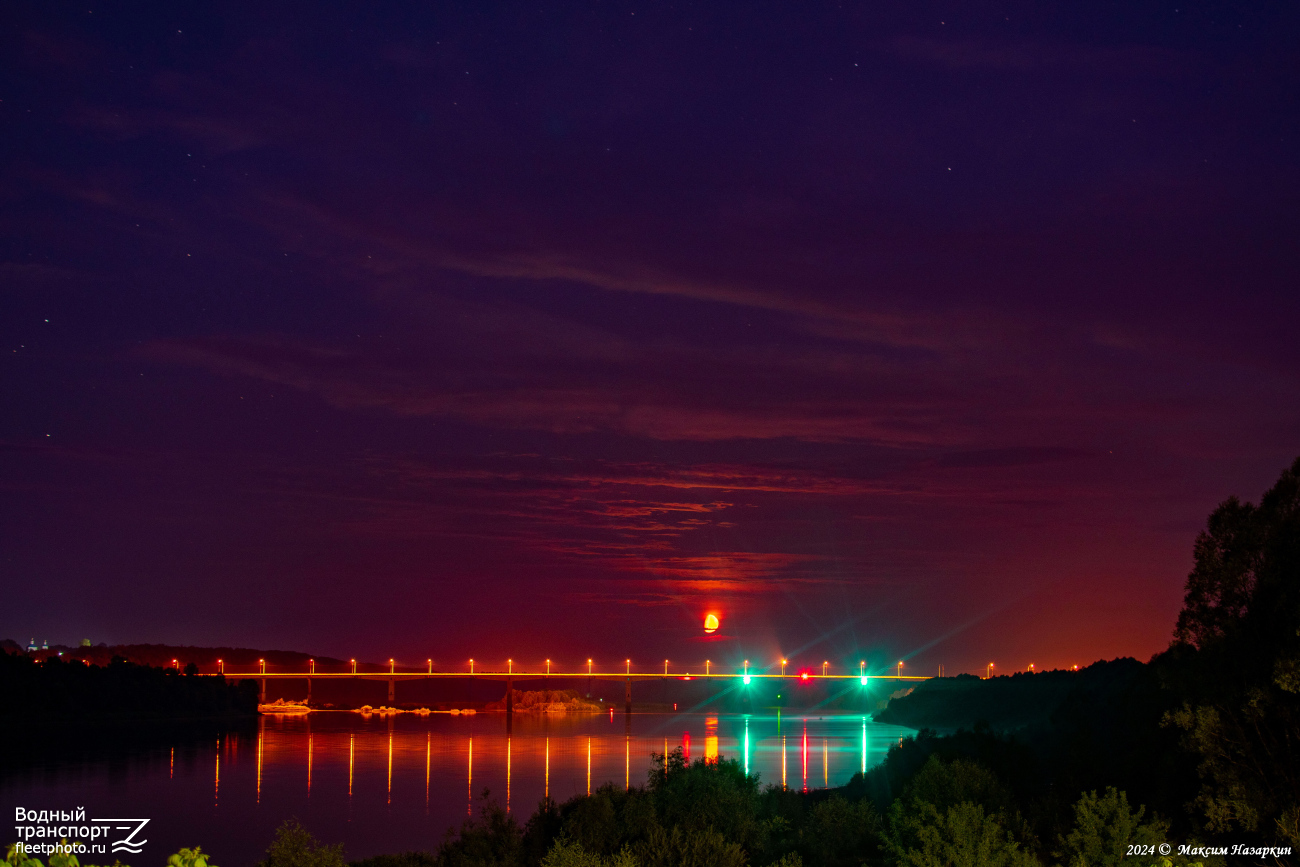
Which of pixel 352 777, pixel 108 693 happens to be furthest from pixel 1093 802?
pixel 108 693

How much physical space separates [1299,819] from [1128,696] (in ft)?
116

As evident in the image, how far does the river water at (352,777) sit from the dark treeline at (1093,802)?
1107cm

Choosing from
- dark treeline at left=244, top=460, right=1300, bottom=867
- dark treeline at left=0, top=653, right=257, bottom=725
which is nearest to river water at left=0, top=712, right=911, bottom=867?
dark treeline at left=244, top=460, right=1300, bottom=867

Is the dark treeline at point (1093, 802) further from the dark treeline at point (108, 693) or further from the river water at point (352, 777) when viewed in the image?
the dark treeline at point (108, 693)

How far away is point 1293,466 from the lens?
27.2m

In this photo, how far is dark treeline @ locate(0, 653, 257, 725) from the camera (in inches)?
4722

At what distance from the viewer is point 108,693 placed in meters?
134

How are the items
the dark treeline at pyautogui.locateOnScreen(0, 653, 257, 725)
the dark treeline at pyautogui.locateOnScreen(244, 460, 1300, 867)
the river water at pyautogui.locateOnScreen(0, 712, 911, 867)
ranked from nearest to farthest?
the dark treeline at pyautogui.locateOnScreen(244, 460, 1300, 867) → the river water at pyautogui.locateOnScreen(0, 712, 911, 867) → the dark treeline at pyautogui.locateOnScreen(0, 653, 257, 725)

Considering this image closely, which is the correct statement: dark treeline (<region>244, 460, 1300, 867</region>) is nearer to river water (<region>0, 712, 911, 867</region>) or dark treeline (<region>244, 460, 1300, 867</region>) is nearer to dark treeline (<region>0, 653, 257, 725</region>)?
river water (<region>0, 712, 911, 867</region>)

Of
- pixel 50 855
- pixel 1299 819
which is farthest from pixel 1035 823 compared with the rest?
pixel 50 855

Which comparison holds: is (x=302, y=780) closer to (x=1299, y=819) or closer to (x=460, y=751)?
(x=460, y=751)

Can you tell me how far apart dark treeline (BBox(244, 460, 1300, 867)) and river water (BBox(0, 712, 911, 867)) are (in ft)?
36.3

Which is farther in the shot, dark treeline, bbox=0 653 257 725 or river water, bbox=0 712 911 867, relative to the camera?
dark treeline, bbox=0 653 257 725

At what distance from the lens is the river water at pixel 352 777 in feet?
177
